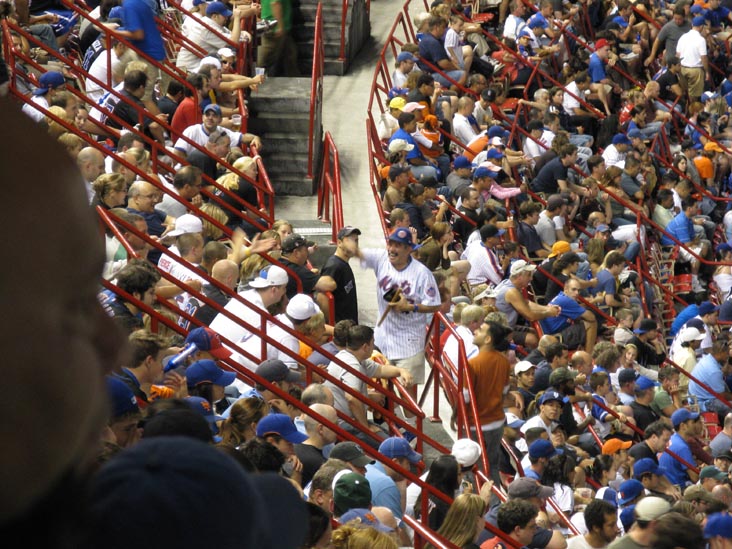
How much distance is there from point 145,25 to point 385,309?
4570 mm

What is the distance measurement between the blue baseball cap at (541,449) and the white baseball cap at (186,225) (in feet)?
9.88

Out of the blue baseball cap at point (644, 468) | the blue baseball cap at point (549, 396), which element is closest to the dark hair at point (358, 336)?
the blue baseball cap at point (549, 396)

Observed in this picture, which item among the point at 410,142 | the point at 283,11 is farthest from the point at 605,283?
the point at 283,11

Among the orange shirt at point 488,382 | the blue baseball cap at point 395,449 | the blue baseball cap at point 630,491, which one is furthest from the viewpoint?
the orange shirt at point 488,382

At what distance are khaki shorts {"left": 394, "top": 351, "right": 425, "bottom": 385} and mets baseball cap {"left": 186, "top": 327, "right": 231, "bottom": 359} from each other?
9.63ft

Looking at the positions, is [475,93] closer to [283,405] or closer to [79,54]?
[79,54]

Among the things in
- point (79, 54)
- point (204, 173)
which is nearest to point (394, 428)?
point (204, 173)

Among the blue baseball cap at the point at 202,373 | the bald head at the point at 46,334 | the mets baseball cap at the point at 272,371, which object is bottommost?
the mets baseball cap at the point at 272,371

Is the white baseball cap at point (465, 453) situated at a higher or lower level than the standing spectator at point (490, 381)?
higher

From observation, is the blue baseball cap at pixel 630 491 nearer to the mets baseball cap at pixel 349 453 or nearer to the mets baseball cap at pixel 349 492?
the mets baseball cap at pixel 349 453

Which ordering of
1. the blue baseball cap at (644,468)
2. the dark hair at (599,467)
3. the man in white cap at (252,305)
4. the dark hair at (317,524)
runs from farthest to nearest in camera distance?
the dark hair at (599,467)
the blue baseball cap at (644,468)
the man in white cap at (252,305)
the dark hair at (317,524)

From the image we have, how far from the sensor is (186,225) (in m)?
9.09

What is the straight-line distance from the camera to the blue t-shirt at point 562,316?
12.7 metres

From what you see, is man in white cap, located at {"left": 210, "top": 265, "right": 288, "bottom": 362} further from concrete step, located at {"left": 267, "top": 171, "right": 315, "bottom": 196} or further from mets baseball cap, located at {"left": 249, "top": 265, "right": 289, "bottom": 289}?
concrete step, located at {"left": 267, "top": 171, "right": 315, "bottom": 196}
